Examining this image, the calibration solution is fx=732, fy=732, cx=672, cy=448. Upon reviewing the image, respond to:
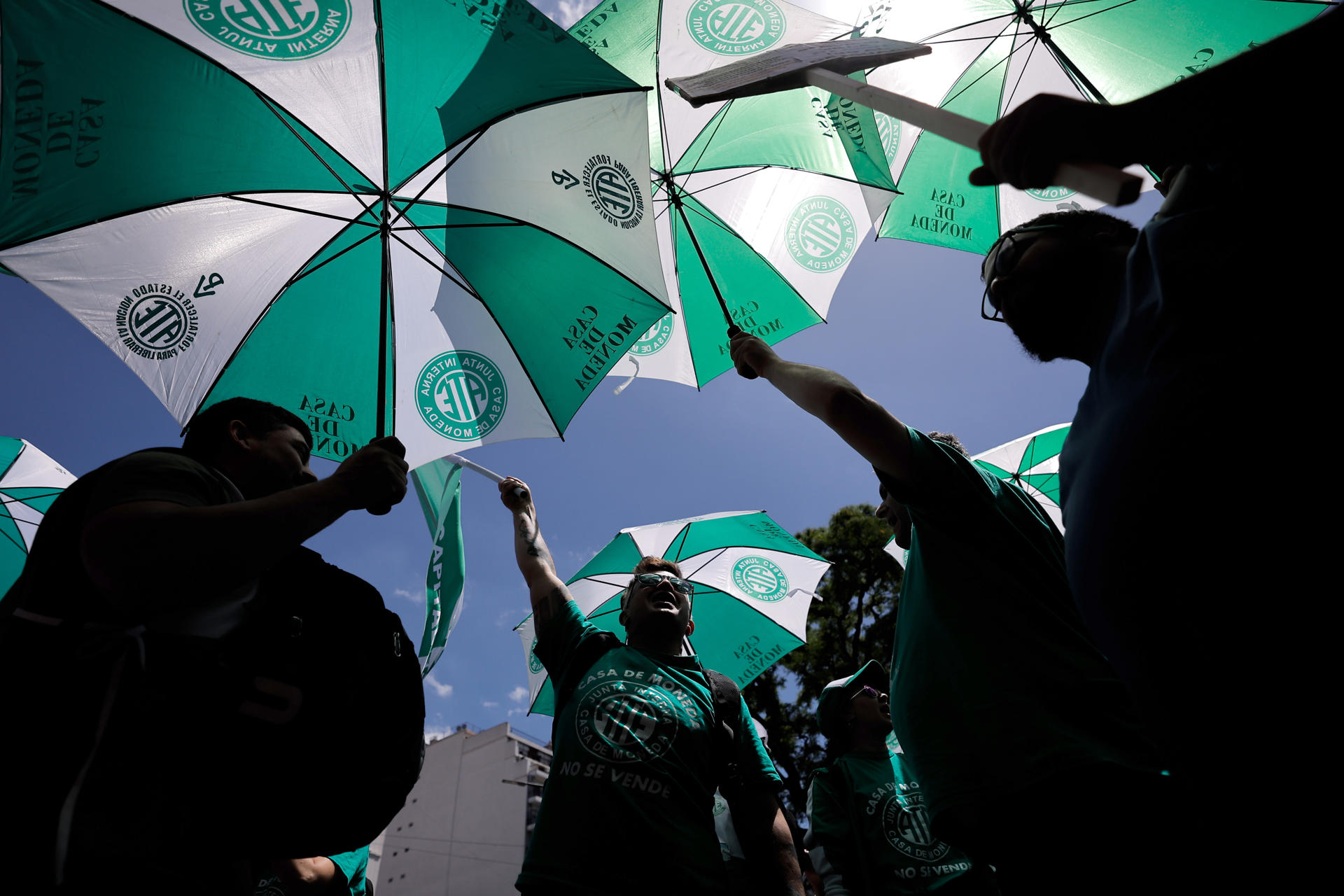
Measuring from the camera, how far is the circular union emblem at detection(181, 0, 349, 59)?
10.5ft

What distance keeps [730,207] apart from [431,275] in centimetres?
259

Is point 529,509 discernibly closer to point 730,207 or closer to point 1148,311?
point 730,207

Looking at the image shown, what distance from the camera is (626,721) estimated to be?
2869 mm

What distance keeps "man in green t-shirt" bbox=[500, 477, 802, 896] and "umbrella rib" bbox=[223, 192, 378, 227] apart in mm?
1872

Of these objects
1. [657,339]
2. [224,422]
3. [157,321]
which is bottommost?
[224,422]

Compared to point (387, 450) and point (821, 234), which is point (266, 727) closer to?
point (387, 450)

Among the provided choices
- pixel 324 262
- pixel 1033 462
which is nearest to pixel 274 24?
pixel 324 262

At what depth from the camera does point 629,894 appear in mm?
2381

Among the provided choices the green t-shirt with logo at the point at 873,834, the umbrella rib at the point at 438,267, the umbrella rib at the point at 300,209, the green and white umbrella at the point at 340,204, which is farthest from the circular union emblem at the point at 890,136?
the green t-shirt with logo at the point at 873,834

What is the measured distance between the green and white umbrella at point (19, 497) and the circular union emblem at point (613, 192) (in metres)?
6.63

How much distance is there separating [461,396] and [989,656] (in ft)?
10.7

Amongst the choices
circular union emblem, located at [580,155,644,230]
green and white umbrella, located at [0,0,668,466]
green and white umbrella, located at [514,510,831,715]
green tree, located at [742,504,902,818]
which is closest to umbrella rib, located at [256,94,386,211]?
green and white umbrella, located at [0,0,668,466]

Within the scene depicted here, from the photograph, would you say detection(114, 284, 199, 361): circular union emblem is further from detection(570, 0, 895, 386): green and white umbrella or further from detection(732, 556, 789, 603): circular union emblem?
detection(732, 556, 789, 603): circular union emblem

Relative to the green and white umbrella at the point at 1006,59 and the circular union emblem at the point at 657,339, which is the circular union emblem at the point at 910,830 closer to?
the circular union emblem at the point at 657,339
